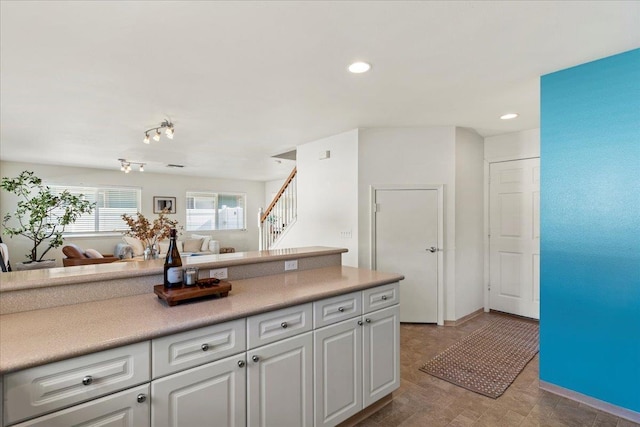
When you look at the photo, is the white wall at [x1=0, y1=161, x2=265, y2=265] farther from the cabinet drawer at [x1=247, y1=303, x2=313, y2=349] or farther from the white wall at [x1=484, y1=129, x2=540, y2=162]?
the cabinet drawer at [x1=247, y1=303, x2=313, y2=349]

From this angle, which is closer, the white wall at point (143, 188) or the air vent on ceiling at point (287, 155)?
the air vent on ceiling at point (287, 155)

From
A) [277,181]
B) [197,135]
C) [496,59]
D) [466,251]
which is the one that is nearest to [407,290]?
[466,251]

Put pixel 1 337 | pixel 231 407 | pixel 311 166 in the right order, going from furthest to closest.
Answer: pixel 311 166 → pixel 231 407 → pixel 1 337

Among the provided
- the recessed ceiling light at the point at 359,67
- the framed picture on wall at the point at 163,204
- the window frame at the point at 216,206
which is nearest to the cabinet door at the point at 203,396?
the recessed ceiling light at the point at 359,67

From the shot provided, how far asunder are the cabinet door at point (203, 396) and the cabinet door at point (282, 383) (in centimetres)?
6

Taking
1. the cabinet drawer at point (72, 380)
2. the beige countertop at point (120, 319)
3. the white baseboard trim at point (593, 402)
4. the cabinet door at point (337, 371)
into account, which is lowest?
the white baseboard trim at point (593, 402)

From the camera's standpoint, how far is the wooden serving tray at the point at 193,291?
64.1 inches

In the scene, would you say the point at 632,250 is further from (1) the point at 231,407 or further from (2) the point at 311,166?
(2) the point at 311,166

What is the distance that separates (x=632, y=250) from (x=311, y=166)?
362 centimetres

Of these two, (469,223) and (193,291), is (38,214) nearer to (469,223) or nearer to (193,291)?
(193,291)

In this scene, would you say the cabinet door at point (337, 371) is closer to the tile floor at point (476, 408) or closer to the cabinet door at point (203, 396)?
the tile floor at point (476, 408)

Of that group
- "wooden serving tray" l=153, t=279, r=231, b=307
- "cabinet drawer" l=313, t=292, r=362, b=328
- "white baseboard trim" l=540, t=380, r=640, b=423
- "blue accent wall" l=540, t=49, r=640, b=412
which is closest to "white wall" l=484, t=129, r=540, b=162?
"blue accent wall" l=540, t=49, r=640, b=412

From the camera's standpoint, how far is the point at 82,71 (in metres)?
2.49

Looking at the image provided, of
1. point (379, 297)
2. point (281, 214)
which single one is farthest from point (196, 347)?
point (281, 214)
